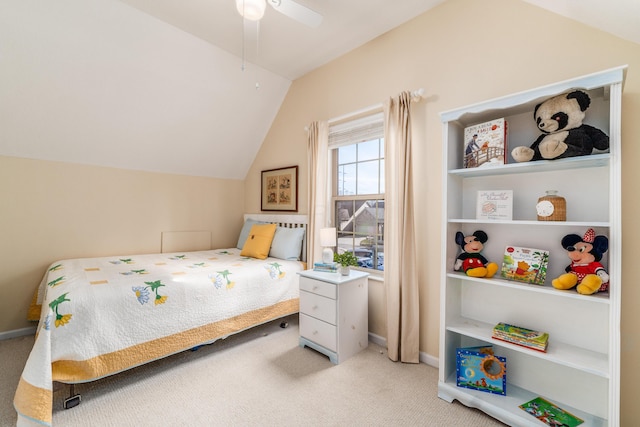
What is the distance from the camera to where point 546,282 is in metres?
1.75

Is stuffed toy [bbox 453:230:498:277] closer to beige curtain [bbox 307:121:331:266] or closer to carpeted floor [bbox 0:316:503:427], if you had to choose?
carpeted floor [bbox 0:316:503:427]

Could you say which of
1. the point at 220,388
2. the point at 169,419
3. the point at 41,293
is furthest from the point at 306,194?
the point at 41,293

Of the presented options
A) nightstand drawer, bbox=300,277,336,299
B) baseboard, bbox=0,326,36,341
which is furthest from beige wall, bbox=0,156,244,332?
nightstand drawer, bbox=300,277,336,299

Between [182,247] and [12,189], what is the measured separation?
67.3 inches

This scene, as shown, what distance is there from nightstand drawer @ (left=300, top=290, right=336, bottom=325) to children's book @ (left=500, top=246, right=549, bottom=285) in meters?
1.25

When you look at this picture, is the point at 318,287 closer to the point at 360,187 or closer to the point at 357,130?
the point at 360,187

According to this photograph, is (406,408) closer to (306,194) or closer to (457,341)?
(457,341)

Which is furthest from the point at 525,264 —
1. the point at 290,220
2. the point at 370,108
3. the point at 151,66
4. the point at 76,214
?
the point at 76,214

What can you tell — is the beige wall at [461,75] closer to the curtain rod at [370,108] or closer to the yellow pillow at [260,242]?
the curtain rod at [370,108]

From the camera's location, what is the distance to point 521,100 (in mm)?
1636

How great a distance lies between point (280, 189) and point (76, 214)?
2228 millimetres

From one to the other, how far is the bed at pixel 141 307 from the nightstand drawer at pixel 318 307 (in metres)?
0.40

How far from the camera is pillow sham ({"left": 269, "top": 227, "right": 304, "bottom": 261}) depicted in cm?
327

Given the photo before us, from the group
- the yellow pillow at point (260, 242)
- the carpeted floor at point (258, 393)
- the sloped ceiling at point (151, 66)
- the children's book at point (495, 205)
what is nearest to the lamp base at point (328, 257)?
the carpeted floor at point (258, 393)
